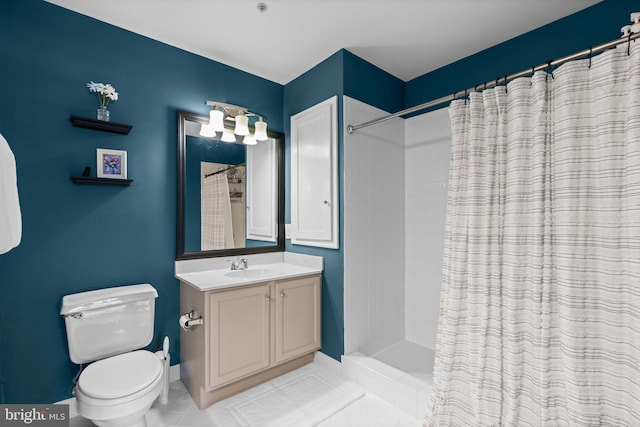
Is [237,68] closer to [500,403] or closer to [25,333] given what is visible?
[25,333]

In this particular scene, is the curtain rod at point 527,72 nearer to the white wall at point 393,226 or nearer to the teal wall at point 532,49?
the teal wall at point 532,49

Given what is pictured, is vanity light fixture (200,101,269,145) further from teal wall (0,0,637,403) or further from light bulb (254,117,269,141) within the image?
teal wall (0,0,637,403)

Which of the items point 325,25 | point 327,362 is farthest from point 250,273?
point 325,25

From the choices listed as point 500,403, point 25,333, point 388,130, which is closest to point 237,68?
point 388,130

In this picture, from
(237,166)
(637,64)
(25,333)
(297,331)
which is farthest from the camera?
(237,166)

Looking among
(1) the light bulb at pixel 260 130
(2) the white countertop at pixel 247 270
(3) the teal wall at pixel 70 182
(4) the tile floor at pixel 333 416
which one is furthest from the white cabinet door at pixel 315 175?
(4) the tile floor at pixel 333 416

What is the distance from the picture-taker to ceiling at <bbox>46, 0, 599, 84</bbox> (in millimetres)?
1796

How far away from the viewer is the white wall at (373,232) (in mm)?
2275

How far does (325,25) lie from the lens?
198 cm

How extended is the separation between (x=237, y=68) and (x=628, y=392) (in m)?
3.10

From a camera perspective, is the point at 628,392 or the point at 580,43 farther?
the point at 580,43

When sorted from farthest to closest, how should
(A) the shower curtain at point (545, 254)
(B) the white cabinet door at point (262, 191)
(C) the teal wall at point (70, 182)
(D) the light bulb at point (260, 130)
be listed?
1. (B) the white cabinet door at point (262, 191)
2. (D) the light bulb at point (260, 130)
3. (C) the teal wall at point (70, 182)
4. (A) the shower curtain at point (545, 254)

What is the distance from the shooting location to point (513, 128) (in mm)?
1429

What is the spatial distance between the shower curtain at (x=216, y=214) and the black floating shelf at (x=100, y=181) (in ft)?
1.72
